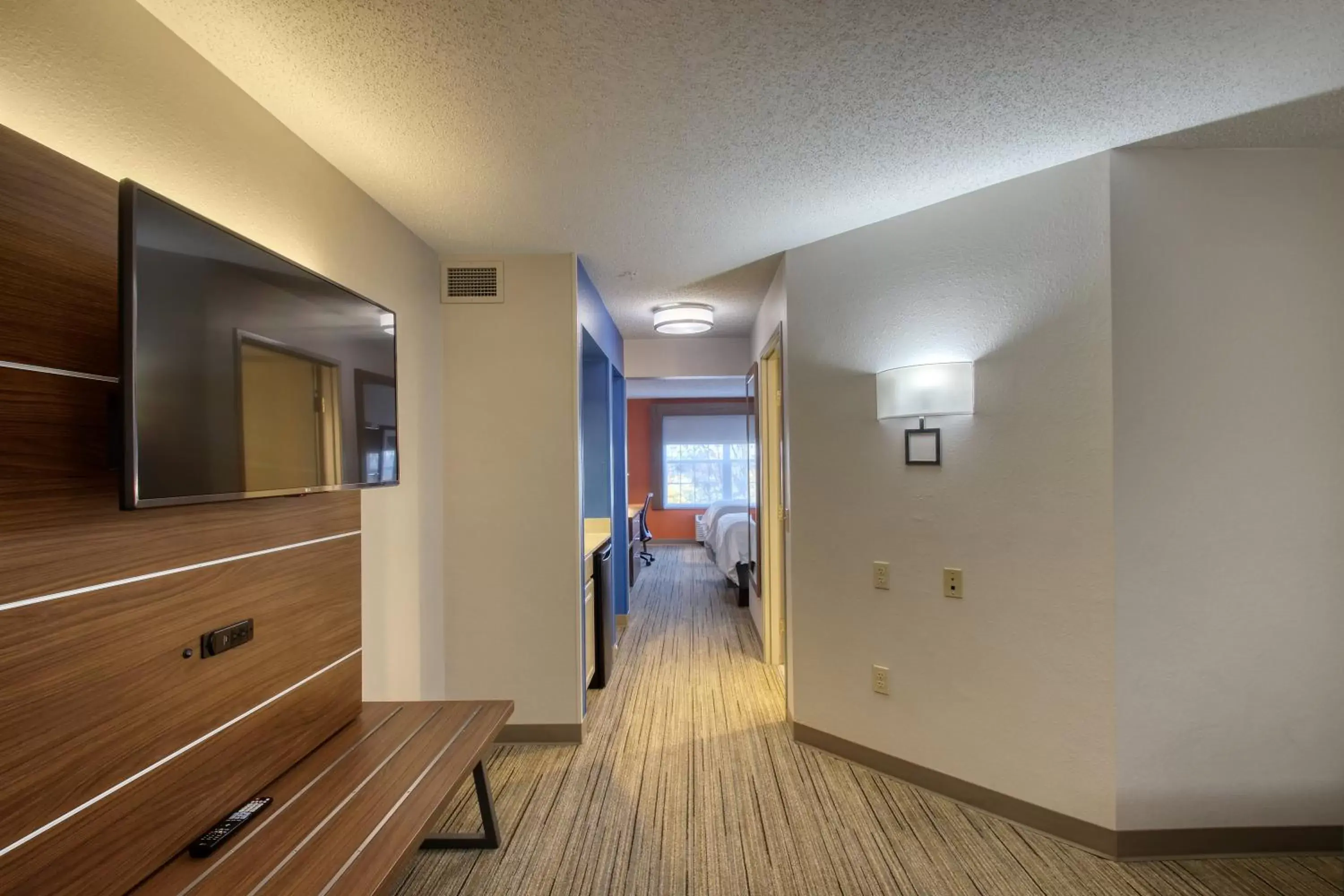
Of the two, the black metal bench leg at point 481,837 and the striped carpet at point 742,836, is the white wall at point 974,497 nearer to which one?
the striped carpet at point 742,836

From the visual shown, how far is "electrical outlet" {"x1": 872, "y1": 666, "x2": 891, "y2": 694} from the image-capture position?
2492 mm

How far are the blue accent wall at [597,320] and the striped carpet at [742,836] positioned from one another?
2146 mm

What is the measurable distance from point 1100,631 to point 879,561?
79cm

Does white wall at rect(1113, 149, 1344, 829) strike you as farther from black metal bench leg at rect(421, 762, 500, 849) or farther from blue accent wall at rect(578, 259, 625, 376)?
blue accent wall at rect(578, 259, 625, 376)

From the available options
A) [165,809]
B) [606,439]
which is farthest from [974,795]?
[606,439]

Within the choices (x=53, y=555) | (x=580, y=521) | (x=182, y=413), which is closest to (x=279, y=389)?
(x=182, y=413)

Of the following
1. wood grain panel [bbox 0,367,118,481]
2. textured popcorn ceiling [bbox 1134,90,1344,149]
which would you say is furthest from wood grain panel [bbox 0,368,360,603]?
textured popcorn ceiling [bbox 1134,90,1344,149]

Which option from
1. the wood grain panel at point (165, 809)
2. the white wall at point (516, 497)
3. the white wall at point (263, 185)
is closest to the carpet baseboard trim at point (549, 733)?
the white wall at point (516, 497)

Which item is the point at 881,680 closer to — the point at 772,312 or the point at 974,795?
the point at 974,795

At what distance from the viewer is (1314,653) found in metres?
1.94

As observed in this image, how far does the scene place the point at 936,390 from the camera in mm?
2240

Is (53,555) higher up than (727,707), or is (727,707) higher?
(53,555)

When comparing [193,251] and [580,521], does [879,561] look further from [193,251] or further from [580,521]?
[193,251]

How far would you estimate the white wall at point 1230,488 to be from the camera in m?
1.94
